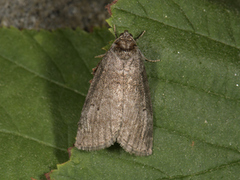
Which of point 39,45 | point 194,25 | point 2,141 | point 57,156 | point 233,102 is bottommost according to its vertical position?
point 57,156

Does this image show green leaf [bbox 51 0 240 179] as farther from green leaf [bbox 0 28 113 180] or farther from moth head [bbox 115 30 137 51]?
green leaf [bbox 0 28 113 180]

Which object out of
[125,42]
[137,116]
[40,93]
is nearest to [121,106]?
[137,116]

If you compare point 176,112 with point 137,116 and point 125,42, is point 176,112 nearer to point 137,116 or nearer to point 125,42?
point 137,116

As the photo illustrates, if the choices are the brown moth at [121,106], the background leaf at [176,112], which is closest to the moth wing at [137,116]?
the brown moth at [121,106]

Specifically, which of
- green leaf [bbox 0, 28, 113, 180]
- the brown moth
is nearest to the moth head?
the brown moth

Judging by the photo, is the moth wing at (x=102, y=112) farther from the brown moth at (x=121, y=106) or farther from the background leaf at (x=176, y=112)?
the background leaf at (x=176, y=112)

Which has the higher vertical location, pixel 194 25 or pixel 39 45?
pixel 194 25

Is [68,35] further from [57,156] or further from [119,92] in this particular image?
[57,156]

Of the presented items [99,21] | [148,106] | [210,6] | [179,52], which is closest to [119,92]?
[148,106]

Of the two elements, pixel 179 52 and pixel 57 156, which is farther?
pixel 57 156
